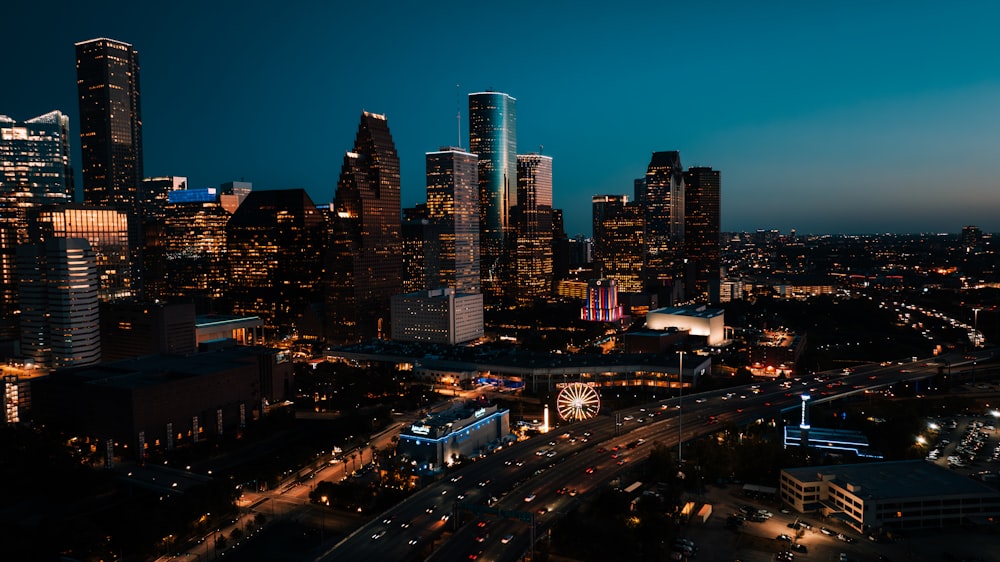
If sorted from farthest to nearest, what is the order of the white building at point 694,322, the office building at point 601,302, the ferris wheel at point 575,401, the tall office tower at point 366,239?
the office building at point 601,302
the tall office tower at point 366,239
the white building at point 694,322
the ferris wheel at point 575,401

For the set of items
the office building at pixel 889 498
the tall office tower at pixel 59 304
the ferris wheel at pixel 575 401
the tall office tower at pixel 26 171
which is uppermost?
the tall office tower at pixel 26 171

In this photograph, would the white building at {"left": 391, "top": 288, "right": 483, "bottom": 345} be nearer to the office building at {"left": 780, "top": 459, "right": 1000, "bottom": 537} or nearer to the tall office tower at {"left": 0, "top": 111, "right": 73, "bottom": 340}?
the office building at {"left": 780, "top": 459, "right": 1000, "bottom": 537}

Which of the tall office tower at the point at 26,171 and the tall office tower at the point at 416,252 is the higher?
the tall office tower at the point at 26,171

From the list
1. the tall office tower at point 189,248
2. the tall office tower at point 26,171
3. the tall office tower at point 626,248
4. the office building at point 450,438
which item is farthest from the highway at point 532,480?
the tall office tower at point 189,248

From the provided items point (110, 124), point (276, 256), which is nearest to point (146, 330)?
point (276, 256)

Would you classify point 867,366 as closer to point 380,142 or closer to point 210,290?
point 380,142

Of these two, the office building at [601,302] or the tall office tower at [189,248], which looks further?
the tall office tower at [189,248]

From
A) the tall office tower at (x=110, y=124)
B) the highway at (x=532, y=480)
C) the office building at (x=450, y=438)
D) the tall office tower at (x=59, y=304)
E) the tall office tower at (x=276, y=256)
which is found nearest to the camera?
the highway at (x=532, y=480)

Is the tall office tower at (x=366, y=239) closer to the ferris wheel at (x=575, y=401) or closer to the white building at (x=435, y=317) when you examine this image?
the white building at (x=435, y=317)

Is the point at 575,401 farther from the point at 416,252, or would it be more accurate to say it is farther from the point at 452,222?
the point at 452,222
